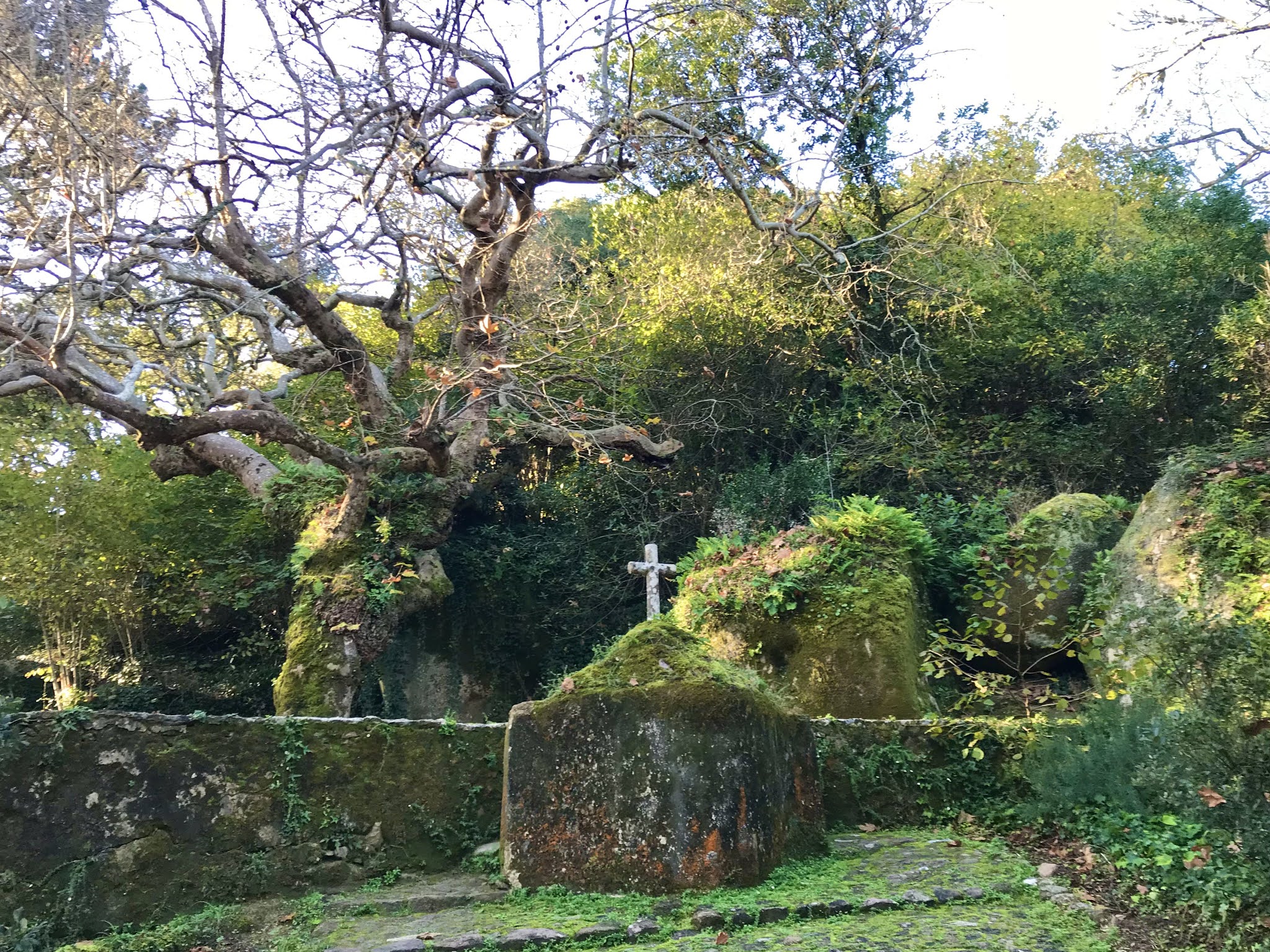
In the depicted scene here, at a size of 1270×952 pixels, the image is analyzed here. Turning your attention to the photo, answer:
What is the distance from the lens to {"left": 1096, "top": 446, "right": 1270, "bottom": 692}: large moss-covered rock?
22.5 feet

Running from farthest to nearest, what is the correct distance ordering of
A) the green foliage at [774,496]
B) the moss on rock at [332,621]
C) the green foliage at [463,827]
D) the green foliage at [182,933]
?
the green foliage at [774,496]
the moss on rock at [332,621]
the green foliage at [463,827]
the green foliage at [182,933]

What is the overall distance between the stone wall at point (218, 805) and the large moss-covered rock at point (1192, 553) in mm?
4696

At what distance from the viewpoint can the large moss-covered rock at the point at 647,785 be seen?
17.0 ft

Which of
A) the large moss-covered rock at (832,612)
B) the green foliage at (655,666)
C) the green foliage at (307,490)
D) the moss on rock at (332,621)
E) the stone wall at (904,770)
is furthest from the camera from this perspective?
the green foliage at (307,490)

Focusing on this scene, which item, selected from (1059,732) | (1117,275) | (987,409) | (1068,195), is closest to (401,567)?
(1059,732)

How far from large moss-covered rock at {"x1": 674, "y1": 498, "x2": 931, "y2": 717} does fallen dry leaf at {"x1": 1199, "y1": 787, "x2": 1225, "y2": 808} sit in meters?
4.31

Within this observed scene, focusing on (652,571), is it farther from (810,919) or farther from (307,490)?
(810,919)

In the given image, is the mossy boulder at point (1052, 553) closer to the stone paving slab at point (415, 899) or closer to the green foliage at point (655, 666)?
the green foliage at point (655, 666)

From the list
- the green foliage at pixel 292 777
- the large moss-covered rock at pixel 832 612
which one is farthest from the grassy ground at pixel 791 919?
the large moss-covered rock at pixel 832 612

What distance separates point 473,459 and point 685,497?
370cm

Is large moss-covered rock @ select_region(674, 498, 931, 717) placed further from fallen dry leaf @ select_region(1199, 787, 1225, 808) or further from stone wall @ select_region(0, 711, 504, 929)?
fallen dry leaf @ select_region(1199, 787, 1225, 808)

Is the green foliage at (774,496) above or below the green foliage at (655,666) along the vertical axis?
above

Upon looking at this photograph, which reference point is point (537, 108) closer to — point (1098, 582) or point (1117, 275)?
point (1098, 582)

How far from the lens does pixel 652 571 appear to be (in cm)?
1118
